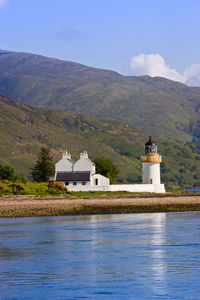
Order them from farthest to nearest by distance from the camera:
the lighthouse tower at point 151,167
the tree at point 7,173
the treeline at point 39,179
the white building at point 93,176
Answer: the tree at point 7,173 → the lighthouse tower at point 151,167 → the white building at point 93,176 → the treeline at point 39,179

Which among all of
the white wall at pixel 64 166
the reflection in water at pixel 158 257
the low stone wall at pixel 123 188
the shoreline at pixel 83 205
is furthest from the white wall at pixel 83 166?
the reflection in water at pixel 158 257

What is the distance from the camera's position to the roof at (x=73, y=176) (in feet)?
306

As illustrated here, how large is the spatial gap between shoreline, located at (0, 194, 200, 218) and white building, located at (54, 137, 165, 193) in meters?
8.93

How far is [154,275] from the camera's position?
2967cm

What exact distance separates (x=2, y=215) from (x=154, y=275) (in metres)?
33.3

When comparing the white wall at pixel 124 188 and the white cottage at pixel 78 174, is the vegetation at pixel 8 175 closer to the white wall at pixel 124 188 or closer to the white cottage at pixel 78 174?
the white cottage at pixel 78 174

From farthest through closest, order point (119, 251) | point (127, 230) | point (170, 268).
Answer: point (127, 230), point (119, 251), point (170, 268)

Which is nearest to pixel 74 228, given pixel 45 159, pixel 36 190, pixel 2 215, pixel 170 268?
pixel 2 215

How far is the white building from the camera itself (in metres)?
91.5

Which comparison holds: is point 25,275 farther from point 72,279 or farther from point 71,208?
point 71,208

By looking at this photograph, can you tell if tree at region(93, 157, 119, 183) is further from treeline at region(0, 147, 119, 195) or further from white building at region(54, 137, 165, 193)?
white building at region(54, 137, 165, 193)

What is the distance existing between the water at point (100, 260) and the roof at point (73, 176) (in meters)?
38.7

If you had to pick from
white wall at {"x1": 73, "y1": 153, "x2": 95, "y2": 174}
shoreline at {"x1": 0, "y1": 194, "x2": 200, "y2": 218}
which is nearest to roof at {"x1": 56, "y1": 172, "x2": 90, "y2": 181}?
white wall at {"x1": 73, "y1": 153, "x2": 95, "y2": 174}

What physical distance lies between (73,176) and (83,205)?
23.3 meters
